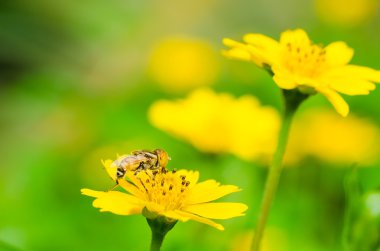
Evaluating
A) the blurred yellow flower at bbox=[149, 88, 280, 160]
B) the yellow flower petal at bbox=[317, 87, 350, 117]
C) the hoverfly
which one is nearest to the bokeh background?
the blurred yellow flower at bbox=[149, 88, 280, 160]

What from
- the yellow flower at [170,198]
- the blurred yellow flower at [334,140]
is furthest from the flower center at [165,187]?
the blurred yellow flower at [334,140]

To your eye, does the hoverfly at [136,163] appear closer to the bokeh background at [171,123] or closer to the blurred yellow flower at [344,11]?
the bokeh background at [171,123]

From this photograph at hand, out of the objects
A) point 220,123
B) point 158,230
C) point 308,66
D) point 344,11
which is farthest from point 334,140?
point 344,11

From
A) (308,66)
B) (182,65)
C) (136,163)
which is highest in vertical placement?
(182,65)

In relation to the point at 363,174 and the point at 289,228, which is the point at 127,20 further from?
the point at 289,228

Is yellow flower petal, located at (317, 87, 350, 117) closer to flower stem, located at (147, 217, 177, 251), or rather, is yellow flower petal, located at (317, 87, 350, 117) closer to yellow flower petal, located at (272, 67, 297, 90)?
yellow flower petal, located at (272, 67, 297, 90)

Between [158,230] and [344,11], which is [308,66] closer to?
[158,230]

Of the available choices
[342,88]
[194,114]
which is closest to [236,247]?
[194,114]
